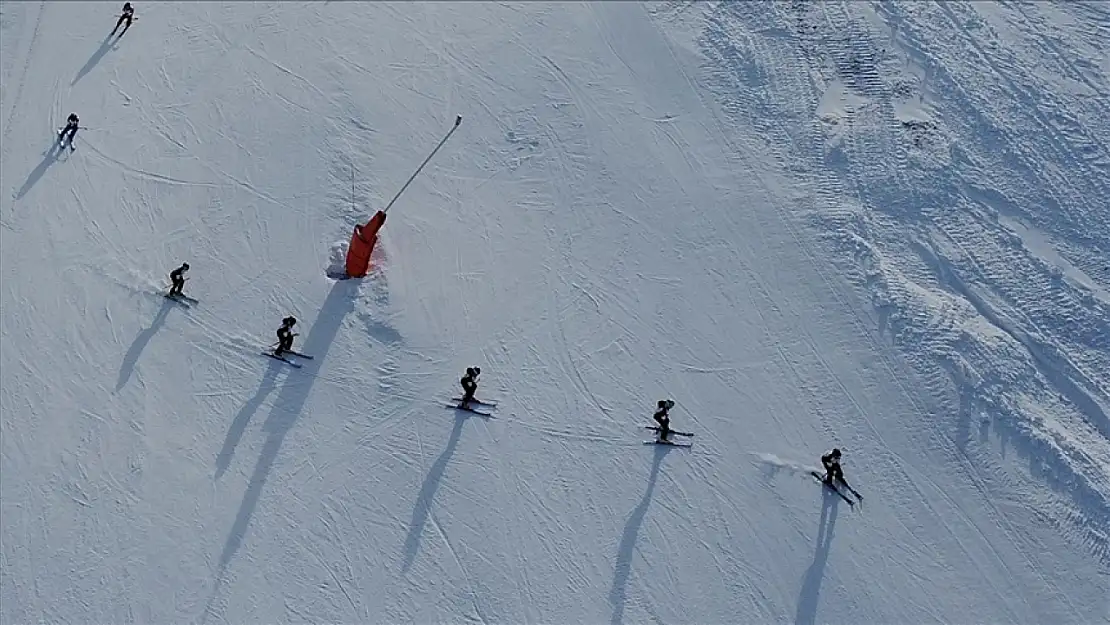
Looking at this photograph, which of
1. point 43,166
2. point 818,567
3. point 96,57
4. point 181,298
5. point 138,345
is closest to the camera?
point 818,567

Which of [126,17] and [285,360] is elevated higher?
[126,17]

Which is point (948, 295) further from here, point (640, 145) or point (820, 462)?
point (640, 145)

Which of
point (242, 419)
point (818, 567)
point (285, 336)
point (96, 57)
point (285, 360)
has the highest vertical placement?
point (96, 57)

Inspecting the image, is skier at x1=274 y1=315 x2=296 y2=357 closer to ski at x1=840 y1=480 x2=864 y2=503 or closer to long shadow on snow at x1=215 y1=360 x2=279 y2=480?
long shadow on snow at x1=215 y1=360 x2=279 y2=480

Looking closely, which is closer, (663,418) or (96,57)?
(663,418)

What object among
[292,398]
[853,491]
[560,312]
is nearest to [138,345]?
[292,398]

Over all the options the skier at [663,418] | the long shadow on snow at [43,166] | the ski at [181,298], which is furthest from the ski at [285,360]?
the long shadow on snow at [43,166]

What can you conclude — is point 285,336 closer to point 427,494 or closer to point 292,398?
point 292,398

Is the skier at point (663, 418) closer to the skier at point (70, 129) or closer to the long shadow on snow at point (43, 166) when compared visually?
the long shadow on snow at point (43, 166)
